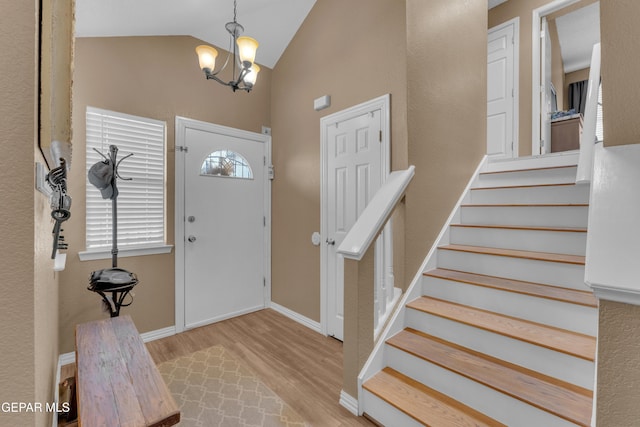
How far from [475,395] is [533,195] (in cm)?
162

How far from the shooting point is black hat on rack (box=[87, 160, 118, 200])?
2207mm

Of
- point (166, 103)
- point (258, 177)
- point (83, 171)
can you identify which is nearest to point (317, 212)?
point (258, 177)

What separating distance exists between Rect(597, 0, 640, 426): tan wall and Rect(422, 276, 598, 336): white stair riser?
75cm

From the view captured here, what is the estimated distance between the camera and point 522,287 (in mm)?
1785

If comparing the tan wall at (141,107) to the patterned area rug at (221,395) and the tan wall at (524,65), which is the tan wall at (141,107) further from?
the tan wall at (524,65)

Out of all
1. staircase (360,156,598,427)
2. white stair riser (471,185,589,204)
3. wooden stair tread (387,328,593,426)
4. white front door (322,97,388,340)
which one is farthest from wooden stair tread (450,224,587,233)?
wooden stair tread (387,328,593,426)

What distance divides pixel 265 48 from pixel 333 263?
2621mm

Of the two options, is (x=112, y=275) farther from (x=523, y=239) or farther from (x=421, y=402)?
(x=523, y=239)

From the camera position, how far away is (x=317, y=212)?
3.08 metres

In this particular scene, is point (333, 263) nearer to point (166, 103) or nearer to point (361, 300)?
point (361, 300)

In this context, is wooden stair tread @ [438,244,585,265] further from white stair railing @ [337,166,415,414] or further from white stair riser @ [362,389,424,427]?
white stair riser @ [362,389,424,427]

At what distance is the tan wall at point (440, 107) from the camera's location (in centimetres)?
221

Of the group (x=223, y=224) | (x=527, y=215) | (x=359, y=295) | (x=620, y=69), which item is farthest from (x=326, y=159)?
(x=620, y=69)

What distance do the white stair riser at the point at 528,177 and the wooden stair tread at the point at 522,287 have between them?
3.31ft
